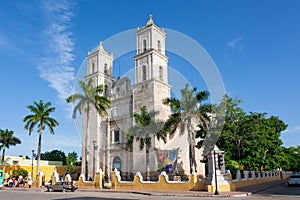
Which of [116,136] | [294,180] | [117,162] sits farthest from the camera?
[116,136]

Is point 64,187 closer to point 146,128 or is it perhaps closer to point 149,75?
point 146,128

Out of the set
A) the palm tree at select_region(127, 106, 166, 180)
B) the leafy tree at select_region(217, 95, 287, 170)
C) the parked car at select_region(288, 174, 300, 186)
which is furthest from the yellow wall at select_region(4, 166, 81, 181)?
the parked car at select_region(288, 174, 300, 186)

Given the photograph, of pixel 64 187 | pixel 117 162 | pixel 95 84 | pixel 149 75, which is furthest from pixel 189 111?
pixel 95 84

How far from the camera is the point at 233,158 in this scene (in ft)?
93.5

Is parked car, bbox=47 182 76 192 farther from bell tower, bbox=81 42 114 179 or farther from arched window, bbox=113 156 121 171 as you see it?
bell tower, bbox=81 42 114 179

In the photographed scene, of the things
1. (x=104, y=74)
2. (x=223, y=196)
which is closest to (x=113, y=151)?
(x=104, y=74)

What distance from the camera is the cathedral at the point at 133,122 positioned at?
35.7m

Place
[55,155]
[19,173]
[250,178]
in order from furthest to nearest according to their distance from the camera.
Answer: [55,155], [19,173], [250,178]

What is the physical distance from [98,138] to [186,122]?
18.1 meters

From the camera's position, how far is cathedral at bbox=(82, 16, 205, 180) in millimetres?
35719

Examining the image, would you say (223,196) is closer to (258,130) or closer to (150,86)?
(258,130)

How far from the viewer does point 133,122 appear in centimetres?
3806

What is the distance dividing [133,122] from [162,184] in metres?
18.2

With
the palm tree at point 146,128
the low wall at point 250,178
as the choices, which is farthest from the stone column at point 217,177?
the palm tree at point 146,128
